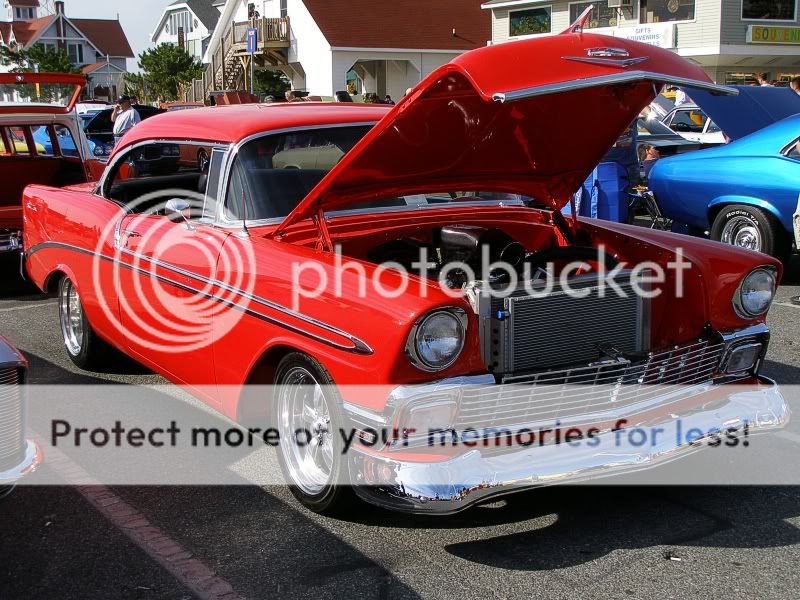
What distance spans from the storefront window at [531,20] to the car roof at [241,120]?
31882mm

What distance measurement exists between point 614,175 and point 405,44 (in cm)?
2958

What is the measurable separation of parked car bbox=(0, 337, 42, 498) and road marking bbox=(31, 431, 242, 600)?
0.46m

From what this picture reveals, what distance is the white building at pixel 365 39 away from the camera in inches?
1462

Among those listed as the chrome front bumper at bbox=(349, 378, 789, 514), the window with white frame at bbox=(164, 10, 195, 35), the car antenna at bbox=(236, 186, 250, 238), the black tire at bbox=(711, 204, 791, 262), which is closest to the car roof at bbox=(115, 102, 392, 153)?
the car antenna at bbox=(236, 186, 250, 238)

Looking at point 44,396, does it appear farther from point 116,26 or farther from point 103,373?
point 116,26

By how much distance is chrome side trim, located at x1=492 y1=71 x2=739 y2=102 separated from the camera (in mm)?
3273

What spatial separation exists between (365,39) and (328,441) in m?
35.1

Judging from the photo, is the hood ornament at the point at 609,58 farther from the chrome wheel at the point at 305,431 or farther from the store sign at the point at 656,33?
the store sign at the point at 656,33

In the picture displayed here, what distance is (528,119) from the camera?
4.07m

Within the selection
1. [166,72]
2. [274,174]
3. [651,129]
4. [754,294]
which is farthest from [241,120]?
[166,72]

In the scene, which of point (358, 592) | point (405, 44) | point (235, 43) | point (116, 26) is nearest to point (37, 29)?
point (116, 26)

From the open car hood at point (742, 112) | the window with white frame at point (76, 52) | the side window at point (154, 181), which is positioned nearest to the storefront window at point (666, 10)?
the open car hood at point (742, 112)

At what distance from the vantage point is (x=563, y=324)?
364cm

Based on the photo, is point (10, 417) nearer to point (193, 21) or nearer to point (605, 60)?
point (605, 60)
